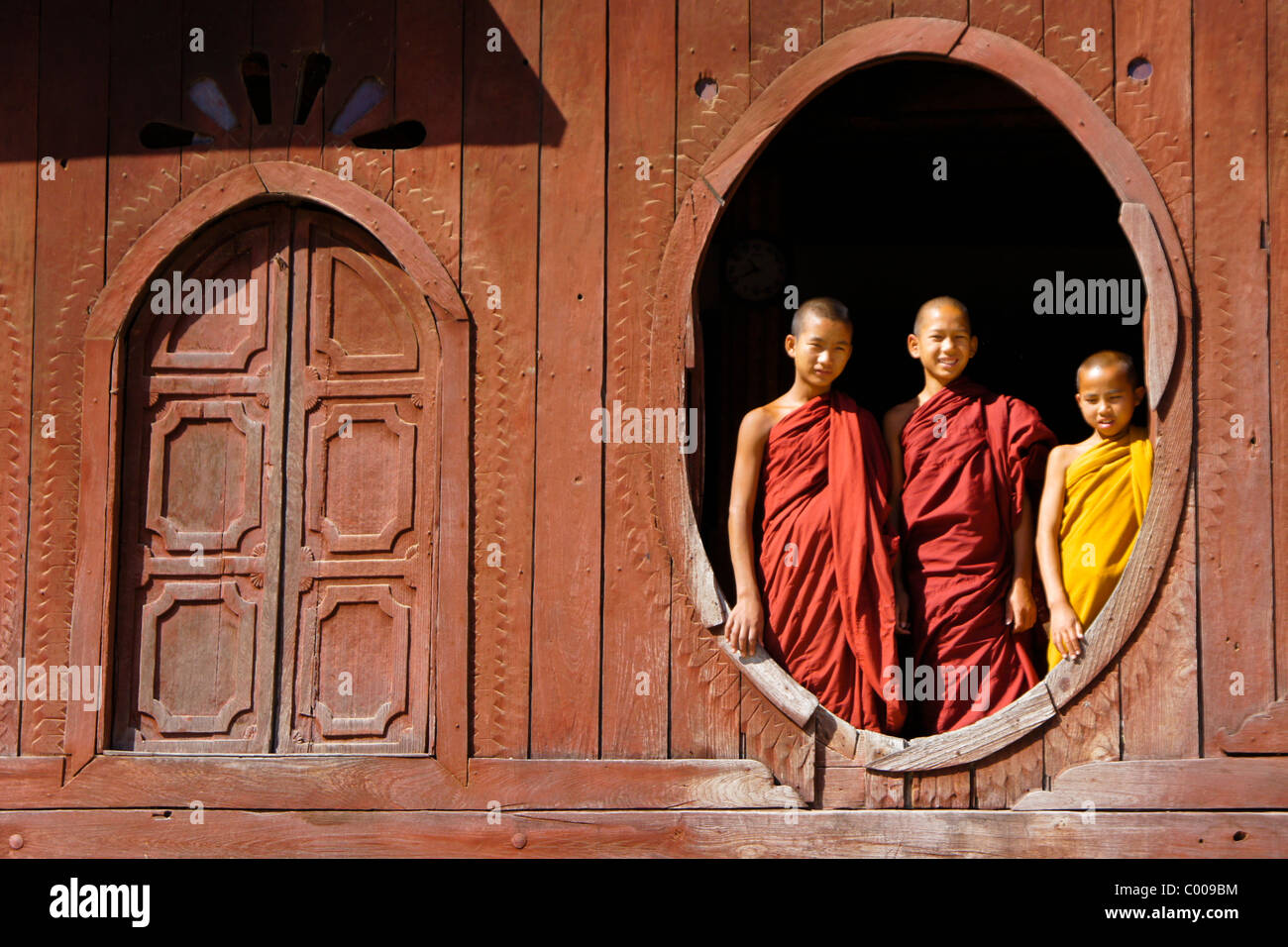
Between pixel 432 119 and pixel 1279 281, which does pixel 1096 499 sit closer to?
pixel 1279 281

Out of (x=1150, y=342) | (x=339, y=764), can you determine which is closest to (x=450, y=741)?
(x=339, y=764)

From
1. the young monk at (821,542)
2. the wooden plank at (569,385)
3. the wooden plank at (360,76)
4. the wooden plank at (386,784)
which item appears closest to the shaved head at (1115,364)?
the young monk at (821,542)

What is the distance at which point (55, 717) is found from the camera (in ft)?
18.3

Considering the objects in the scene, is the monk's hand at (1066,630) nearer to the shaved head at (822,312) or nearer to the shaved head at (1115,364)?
the shaved head at (1115,364)

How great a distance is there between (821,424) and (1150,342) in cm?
113

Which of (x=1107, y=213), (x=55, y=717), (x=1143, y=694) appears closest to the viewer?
(x=1143, y=694)

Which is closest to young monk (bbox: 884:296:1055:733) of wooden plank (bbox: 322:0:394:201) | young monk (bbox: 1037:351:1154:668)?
young monk (bbox: 1037:351:1154:668)

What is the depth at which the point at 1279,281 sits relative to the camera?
17.5 ft

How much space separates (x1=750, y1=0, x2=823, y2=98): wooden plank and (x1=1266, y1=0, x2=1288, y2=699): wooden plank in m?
1.53

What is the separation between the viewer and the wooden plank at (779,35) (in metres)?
5.62

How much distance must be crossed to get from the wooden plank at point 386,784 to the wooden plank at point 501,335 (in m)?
0.15

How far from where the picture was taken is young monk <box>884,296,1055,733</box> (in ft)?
18.2

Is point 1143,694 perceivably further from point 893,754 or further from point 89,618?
point 89,618

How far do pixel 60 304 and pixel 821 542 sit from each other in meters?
2.83
